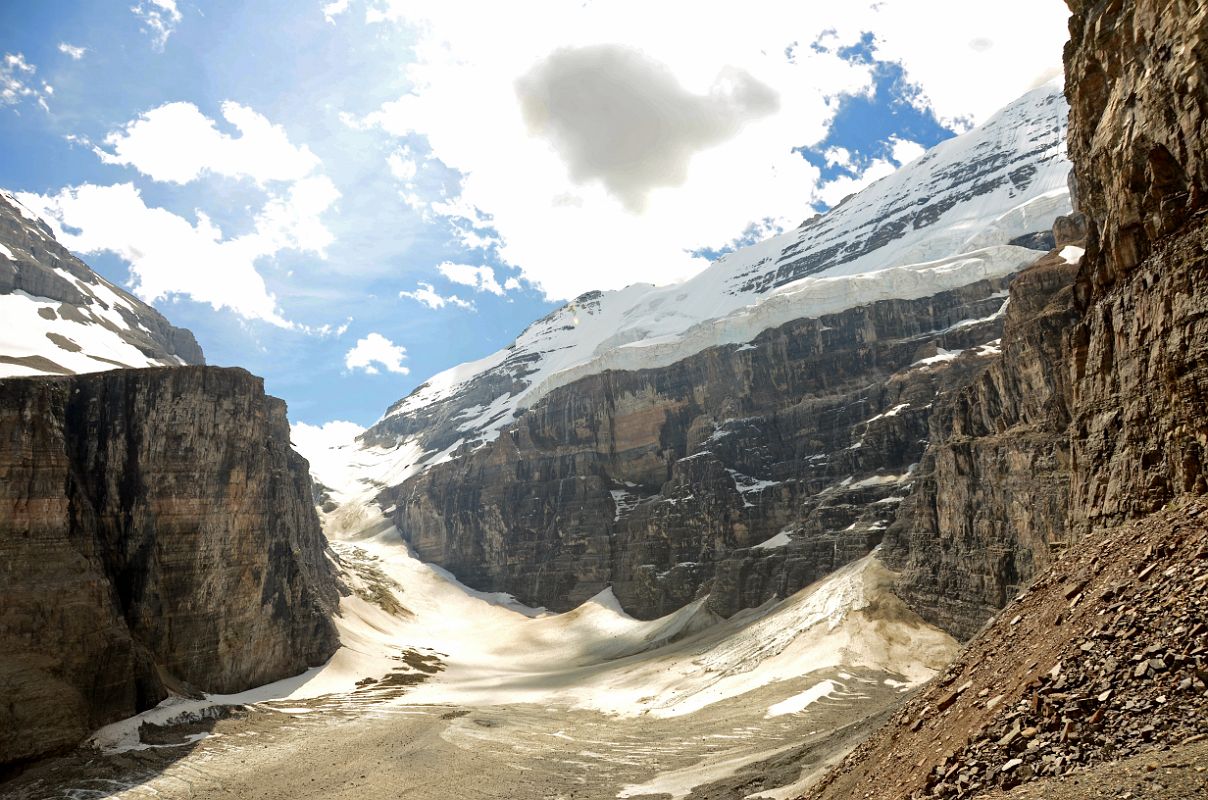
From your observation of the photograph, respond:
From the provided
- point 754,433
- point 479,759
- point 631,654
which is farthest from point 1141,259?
point 754,433

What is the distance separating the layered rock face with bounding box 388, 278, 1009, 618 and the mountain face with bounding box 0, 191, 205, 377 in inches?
2383

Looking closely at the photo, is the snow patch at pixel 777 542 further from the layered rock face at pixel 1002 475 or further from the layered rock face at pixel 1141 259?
the layered rock face at pixel 1141 259

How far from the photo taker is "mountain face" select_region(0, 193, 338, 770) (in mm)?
43062

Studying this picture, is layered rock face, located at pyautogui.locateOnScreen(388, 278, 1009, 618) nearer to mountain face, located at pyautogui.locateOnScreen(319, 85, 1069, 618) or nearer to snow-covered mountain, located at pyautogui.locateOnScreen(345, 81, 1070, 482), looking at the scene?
mountain face, located at pyautogui.locateOnScreen(319, 85, 1069, 618)

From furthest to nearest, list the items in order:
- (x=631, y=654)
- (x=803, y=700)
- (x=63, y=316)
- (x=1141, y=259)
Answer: (x=63, y=316), (x=631, y=654), (x=803, y=700), (x=1141, y=259)

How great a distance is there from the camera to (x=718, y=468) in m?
103

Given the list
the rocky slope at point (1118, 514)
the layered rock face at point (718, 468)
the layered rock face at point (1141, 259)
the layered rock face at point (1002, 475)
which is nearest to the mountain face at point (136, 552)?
the rocky slope at point (1118, 514)

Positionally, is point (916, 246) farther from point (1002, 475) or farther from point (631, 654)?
point (1002, 475)

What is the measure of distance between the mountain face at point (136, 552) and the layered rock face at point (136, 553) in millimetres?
97

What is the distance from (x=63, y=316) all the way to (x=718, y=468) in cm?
9989

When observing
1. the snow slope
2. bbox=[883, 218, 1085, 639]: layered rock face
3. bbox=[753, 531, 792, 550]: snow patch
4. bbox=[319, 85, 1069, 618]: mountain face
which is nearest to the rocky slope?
bbox=[883, 218, 1085, 639]: layered rock face

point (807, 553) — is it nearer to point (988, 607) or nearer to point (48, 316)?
point (988, 607)

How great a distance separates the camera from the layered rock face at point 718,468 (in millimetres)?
84750

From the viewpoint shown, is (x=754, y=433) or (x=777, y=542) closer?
(x=777, y=542)
